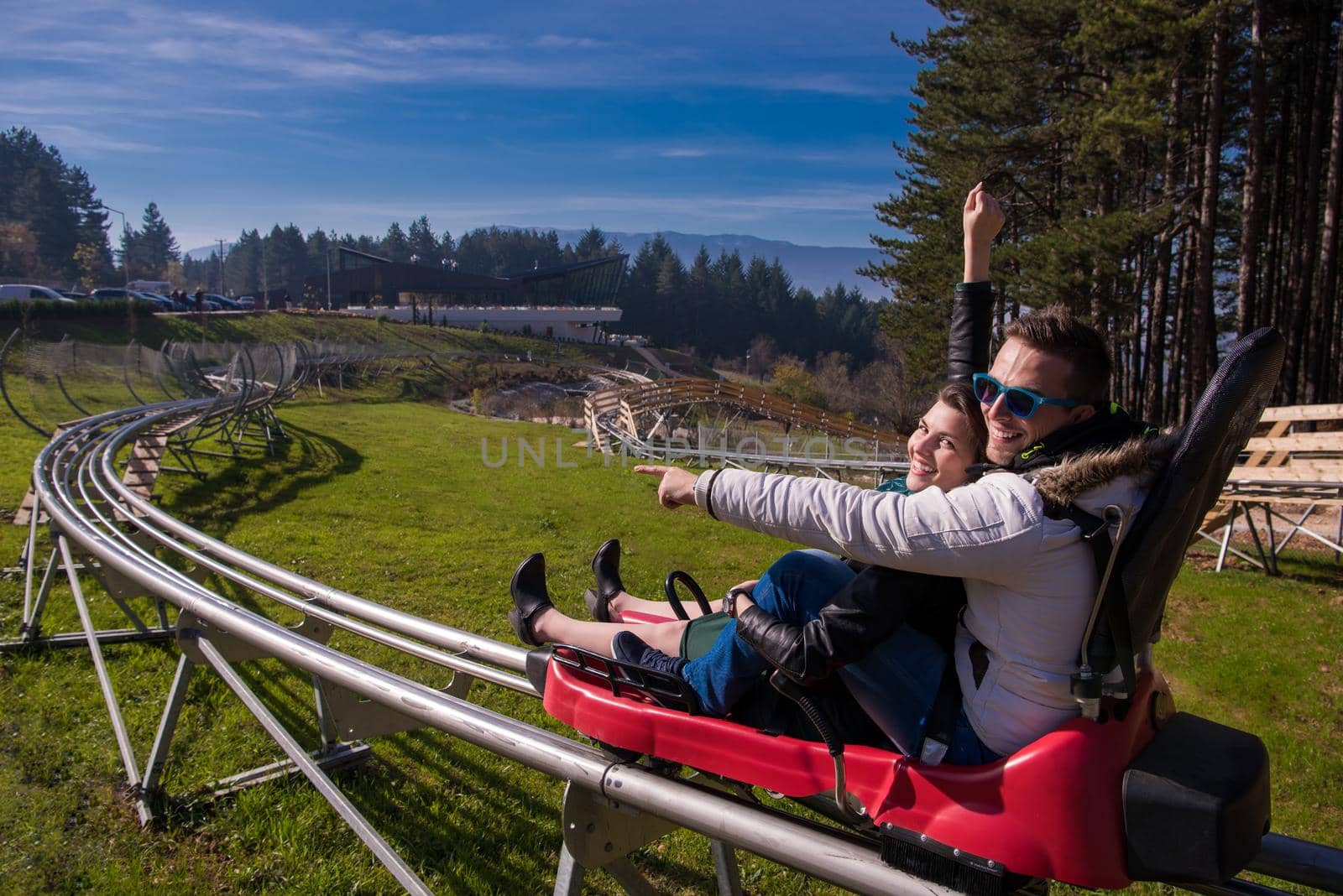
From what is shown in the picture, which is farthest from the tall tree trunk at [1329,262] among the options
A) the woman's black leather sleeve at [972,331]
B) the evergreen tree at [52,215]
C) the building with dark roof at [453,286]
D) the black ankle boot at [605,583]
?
the evergreen tree at [52,215]

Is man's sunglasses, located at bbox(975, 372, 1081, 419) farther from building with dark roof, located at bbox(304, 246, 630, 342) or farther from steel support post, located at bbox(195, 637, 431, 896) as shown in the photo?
building with dark roof, located at bbox(304, 246, 630, 342)

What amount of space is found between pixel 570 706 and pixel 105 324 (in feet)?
145

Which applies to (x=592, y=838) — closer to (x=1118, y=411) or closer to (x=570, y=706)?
(x=570, y=706)

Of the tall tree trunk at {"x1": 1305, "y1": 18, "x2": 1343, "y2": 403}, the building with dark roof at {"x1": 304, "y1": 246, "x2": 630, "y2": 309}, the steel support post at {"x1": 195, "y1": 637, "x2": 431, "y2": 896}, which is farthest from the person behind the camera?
the building with dark roof at {"x1": 304, "y1": 246, "x2": 630, "y2": 309}

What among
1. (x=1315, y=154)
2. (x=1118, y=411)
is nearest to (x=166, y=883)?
(x=1118, y=411)

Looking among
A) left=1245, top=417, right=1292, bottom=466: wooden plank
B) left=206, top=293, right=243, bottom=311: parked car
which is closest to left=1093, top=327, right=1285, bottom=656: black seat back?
left=1245, top=417, right=1292, bottom=466: wooden plank

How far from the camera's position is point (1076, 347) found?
7.17 ft

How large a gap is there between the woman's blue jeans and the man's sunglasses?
63 cm

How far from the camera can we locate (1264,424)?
12.5m

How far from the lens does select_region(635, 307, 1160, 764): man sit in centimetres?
189

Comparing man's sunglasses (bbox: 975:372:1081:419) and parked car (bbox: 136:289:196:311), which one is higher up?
parked car (bbox: 136:289:196:311)

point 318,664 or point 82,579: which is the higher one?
point 318,664

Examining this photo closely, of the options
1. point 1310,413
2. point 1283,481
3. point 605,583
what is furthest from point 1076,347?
point 1310,413

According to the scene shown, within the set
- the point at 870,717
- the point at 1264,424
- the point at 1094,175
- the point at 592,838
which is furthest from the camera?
the point at 1094,175
